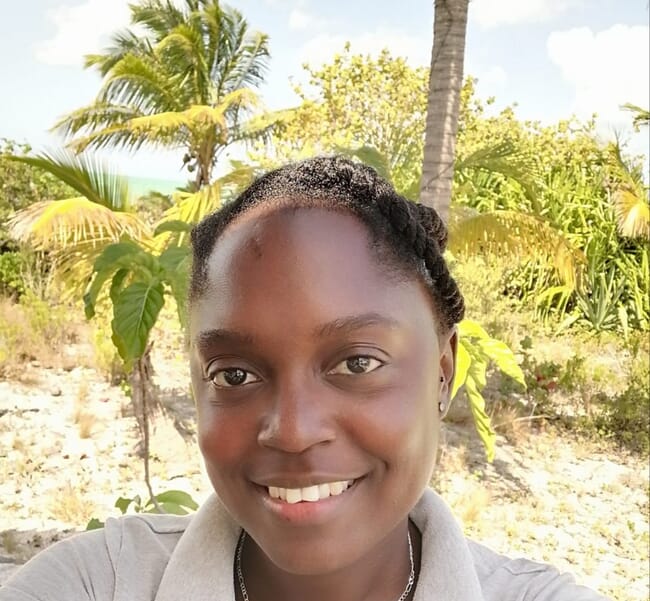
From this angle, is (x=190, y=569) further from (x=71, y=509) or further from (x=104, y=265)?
(x=71, y=509)

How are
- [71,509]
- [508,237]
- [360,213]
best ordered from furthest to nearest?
[508,237]
[71,509]
[360,213]

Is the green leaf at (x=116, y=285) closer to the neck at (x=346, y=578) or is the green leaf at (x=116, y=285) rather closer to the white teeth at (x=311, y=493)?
the neck at (x=346, y=578)

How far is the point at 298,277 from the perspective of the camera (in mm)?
812

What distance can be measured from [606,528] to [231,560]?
14.3 feet

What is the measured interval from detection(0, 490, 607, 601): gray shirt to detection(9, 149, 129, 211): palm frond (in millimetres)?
4033

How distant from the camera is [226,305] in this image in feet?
2.76

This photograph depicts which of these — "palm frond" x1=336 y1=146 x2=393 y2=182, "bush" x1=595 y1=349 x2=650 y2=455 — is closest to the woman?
"palm frond" x1=336 y1=146 x2=393 y2=182

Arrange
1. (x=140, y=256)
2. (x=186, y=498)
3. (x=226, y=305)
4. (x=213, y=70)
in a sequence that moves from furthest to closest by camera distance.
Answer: (x=213, y=70), (x=186, y=498), (x=140, y=256), (x=226, y=305)

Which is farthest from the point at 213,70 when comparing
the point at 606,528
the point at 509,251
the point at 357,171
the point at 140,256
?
the point at 357,171

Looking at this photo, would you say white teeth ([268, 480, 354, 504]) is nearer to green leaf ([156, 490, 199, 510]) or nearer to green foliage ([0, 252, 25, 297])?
green leaf ([156, 490, 199, 510])

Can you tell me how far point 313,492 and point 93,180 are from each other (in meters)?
4.53

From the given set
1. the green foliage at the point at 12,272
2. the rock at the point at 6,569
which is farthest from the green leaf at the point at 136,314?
the green foliage at the point at 12,272

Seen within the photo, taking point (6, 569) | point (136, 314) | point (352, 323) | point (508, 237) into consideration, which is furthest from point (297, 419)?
point (508, 237)

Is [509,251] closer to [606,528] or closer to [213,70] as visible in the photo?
[606,528]
